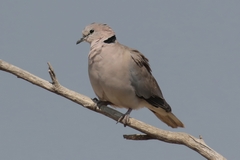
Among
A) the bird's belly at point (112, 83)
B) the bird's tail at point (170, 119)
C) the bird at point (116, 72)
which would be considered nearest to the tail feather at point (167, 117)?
the bird's tail at point (170, 119)

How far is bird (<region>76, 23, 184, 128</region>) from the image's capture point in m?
8.67

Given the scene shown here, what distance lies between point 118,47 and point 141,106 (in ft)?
3.34

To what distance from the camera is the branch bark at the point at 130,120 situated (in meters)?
8.19

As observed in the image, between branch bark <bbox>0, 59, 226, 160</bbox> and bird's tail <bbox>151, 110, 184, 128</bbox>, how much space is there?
1174mm

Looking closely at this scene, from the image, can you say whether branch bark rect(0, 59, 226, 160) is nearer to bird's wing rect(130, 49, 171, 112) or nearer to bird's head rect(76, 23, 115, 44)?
bird's wing rect(130, 49, 171, 112)

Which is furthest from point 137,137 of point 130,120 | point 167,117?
point 167,117

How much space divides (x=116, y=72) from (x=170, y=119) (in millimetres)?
1530

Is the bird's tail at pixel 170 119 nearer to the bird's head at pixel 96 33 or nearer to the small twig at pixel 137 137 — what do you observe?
the small twig at pixel 137 137

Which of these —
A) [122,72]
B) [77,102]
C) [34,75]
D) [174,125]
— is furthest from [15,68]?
[174,125]

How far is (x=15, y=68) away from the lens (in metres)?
8.18

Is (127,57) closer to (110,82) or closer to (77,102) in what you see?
(110,82)

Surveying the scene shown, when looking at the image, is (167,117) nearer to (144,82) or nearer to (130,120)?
(144,82)

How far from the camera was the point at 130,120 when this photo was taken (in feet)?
28.2

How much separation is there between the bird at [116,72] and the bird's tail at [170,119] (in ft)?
1.01
